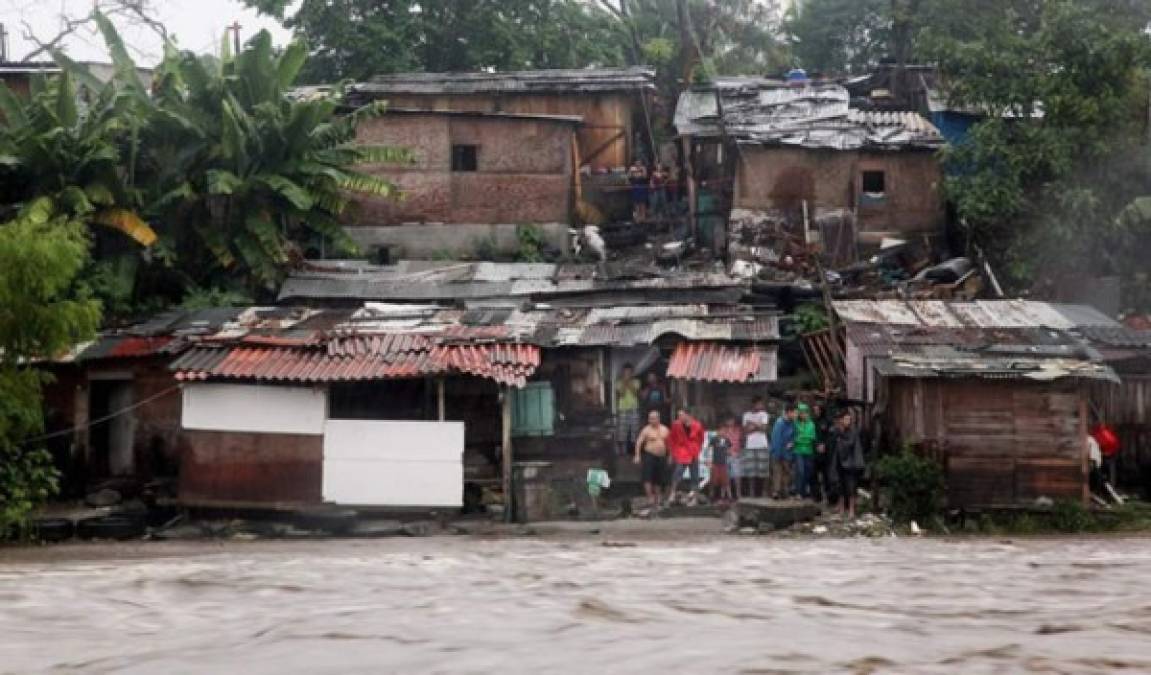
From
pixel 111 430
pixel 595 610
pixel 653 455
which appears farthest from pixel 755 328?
pixel 111 430

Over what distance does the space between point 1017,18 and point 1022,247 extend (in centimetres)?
868

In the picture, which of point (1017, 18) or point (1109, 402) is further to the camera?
point (1017, 18)

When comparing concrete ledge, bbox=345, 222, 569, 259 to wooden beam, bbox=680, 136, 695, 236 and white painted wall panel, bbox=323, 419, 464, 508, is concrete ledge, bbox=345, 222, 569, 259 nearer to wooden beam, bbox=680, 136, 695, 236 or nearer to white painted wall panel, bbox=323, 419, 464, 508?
wooden beam, bbox=680, 136, 695, 236

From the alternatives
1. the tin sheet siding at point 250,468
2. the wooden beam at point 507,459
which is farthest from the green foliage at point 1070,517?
the tin sheet siding at point 250,468

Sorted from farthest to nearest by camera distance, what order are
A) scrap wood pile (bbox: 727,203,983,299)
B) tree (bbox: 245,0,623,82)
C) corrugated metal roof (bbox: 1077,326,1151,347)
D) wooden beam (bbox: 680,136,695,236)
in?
tree (bbox: 245,0,623,82)
wooden beam (bbox: 680,136,695,236)
scrap wood pile (bbox: 727,203,983,299)
corrugated metal roof (bbox: 1077,326,1151,347)

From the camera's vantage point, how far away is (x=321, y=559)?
48.9 ft

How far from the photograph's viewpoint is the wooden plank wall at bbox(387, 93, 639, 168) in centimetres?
2692

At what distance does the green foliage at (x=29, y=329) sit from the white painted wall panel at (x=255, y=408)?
6.04 ft

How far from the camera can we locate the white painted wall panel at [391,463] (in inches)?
727

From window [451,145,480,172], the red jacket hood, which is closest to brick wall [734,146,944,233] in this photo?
window [451,145,480,172]

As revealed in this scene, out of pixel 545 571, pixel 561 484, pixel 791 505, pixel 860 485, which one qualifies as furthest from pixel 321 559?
pixel 860 485

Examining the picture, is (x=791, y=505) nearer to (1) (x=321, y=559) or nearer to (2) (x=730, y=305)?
(2) (x=730, y=305)

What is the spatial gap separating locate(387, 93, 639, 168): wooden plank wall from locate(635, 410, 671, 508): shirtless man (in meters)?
10.1

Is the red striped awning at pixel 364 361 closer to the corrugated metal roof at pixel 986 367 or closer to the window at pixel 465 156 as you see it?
the corrugated metal roof at pixel 986 367
